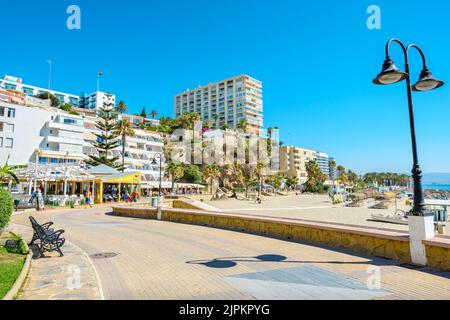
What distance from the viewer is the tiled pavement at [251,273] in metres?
4.89

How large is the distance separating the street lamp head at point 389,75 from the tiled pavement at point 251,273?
13.7 feet

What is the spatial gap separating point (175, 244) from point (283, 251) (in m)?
3.60

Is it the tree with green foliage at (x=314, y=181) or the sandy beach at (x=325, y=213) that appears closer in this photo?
the sandy beach at (x=325, y=213)

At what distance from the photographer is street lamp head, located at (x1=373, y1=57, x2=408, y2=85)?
6.38m

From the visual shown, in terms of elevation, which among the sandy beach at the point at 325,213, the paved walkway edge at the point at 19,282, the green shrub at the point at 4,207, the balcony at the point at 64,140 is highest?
the balcony at the point at 64,140

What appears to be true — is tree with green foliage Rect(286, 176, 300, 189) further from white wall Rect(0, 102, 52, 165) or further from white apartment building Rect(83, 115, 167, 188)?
white wall Rect(0, 102, 52, 165)

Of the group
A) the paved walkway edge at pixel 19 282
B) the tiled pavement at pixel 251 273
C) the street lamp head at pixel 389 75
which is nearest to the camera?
the paved walkway edge at pixel 19 282

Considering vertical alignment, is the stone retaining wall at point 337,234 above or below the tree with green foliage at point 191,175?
below

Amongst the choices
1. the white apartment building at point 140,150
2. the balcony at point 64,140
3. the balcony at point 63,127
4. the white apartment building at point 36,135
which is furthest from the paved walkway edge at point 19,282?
the balcony at point 63,127

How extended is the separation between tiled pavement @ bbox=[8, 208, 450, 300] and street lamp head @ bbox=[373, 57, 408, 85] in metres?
4.19

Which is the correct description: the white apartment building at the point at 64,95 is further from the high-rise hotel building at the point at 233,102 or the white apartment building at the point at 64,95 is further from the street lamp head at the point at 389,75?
the street lamp head at the point at 389,75

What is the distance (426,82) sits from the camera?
668cm

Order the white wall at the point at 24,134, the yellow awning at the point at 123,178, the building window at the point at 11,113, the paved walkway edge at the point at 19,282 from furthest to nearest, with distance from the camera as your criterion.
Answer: the building window at the point at 11,113, the white wall at the point at 24,134, the yellow awning at the point at 123,178, the paved walkway edge at the point at 19,282

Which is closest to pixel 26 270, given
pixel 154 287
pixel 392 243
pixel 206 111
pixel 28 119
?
pixel 154 287
